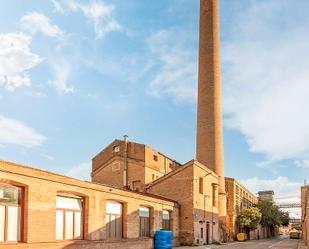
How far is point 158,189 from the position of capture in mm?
39219

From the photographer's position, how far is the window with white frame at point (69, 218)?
20.5 meters

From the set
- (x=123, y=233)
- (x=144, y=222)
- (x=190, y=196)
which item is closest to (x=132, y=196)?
(x=123, y=233)

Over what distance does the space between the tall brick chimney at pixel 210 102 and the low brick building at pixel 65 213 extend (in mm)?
19049

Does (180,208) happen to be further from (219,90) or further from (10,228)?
(10,228)

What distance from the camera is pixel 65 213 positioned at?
2094 centimetres

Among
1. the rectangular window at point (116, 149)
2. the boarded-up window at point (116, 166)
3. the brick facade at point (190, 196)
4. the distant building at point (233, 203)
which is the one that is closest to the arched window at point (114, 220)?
the brick facade at point (190, 196)

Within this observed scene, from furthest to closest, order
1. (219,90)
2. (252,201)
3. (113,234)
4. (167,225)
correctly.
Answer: (252,201), (219,90), (167,225), (113,234)

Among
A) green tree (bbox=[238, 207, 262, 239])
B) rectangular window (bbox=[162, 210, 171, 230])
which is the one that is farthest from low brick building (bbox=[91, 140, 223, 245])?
green tree (bbox=[238, 207, 262, 239])

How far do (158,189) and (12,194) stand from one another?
2282 centimetres

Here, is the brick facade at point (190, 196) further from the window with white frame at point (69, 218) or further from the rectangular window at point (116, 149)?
the window with white frame at point (69, 218)

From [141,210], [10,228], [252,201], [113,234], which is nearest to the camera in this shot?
[10,228]

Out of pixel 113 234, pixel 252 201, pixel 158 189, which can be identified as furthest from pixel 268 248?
pixel 252 201

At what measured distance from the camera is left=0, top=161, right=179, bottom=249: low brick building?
1734 cm

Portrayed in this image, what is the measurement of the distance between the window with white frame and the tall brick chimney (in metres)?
27.7
